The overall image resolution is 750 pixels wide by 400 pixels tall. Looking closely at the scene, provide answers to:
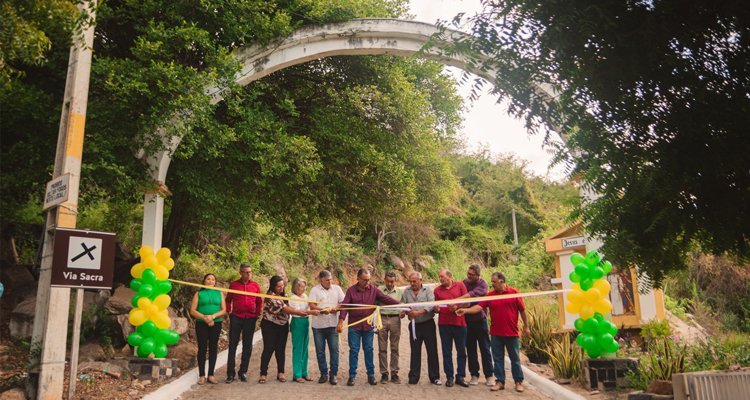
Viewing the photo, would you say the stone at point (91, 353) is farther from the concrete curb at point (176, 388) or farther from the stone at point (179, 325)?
the concrete curb at point (176, 388)

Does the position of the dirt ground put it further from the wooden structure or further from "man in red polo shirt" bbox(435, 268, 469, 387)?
the wooden structure

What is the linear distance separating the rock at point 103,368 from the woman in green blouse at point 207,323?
1116mm

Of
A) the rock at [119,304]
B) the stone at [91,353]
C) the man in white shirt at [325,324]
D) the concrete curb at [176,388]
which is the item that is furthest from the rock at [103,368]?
the man in white shirt at [325,324]

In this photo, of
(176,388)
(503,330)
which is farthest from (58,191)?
(503,330)

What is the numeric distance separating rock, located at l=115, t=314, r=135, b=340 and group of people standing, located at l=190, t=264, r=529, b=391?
1828 millimetres

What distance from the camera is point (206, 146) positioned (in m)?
9.55

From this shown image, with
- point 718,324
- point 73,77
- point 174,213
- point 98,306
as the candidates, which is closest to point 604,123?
point 73,77

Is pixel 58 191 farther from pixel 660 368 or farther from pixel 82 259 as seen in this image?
pixel 660 368

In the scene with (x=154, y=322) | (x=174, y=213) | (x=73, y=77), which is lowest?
(x=154, y=322)

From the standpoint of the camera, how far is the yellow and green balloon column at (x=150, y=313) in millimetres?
7992

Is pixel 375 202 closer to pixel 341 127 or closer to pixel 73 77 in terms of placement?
pixel 341 127

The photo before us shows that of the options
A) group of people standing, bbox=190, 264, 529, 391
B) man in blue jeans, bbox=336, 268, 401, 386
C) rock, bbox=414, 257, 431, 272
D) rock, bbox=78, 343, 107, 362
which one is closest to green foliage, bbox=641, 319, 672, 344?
group of people standing, bbox=190, 264, 529, 391

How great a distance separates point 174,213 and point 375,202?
4557 millimetres

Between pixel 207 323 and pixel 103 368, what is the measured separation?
156 centimetres
